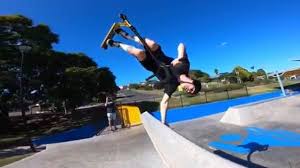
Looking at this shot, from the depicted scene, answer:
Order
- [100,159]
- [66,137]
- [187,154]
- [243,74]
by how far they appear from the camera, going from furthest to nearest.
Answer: [243,74] < [66,137] < [100,159] < [187,154]

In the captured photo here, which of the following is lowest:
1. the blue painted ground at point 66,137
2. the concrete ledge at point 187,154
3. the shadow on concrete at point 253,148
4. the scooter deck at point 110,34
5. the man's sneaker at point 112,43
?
the shadow on concrete at point 253,148

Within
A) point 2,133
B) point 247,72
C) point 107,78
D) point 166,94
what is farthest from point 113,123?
point 247,72

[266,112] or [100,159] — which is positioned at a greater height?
[266,112]

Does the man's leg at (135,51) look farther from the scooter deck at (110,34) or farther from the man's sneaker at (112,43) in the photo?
the scooter deck at (110,34)

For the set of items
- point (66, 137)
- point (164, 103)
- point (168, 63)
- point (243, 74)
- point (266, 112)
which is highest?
point (243, 74)

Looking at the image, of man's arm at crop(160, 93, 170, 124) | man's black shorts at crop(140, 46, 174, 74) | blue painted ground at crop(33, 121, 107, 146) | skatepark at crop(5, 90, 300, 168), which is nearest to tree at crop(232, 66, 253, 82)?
blue painted ground at crop(33, 121, 107, 146)

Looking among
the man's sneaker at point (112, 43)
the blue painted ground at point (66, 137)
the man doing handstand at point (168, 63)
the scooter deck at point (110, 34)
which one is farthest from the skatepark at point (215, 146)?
the blue painted ground at point (66, 137)

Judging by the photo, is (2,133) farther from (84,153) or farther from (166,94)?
(166,94)

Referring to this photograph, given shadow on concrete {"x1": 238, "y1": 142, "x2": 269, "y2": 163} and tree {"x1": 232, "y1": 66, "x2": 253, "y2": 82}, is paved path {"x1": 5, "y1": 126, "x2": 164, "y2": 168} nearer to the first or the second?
shadow on concrete {"x1": 238, "y1": 142, "x2": 269, "y2": 163}

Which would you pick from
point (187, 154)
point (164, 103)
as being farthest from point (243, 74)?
point (187, 154)

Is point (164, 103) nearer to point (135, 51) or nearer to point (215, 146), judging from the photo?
point (135, 51)

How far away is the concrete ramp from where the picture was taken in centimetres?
1257

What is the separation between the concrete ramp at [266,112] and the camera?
12.6 m

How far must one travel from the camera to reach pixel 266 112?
13422 millimetres
